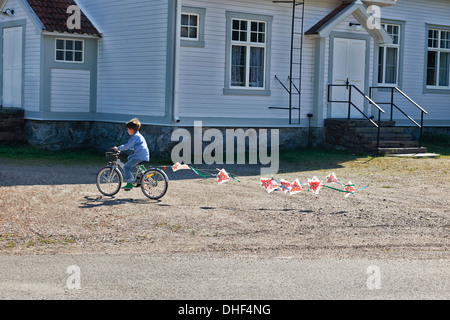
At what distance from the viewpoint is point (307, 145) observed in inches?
845

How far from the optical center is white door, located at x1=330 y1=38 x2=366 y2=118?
21562 millimetres

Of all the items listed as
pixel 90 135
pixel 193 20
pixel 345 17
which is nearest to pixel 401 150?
pixel 345 17

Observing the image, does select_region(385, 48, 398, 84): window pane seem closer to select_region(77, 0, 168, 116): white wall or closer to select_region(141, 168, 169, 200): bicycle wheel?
select_region(77, 0, 168, 116): white wall

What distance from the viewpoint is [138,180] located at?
40.8 ft

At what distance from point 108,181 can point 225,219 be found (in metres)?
2.63

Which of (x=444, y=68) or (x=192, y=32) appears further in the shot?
(x=444, y=68)

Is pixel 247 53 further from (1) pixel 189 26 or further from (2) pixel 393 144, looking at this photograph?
(2) pixel 393 144

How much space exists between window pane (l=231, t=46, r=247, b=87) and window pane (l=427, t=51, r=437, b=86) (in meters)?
7.89

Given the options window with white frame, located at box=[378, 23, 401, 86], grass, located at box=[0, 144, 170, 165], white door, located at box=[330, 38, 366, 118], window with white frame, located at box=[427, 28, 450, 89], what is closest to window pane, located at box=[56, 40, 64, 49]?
grass, located at box=[0, 144, 170, 165]

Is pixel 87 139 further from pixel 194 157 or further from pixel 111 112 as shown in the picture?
pixel 194 157
